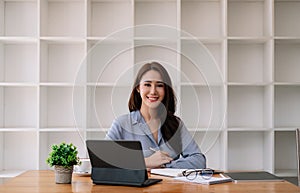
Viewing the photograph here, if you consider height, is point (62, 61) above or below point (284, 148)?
above

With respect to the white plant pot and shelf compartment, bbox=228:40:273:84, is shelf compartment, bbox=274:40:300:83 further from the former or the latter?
the white plant pot

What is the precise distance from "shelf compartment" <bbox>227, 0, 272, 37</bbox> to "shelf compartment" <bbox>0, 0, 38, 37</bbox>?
170 centimetres

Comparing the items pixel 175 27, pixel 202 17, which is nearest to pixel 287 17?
pixel 202 17

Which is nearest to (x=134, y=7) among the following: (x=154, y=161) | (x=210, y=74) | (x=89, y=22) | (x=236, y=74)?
(x=89, y=22)

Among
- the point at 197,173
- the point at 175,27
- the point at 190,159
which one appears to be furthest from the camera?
the point at 175,27

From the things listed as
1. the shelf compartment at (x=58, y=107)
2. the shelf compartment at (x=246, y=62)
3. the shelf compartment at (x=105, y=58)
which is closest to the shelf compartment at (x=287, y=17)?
the shelf compartment at (x=246, y=62)

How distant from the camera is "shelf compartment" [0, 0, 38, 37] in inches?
162

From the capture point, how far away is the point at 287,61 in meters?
4.14

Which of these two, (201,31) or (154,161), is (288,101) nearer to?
(201,31)

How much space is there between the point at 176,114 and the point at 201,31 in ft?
7.45

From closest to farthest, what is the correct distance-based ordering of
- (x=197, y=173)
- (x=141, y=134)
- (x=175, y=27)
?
(x=141, y=134)
(x=197, y=173)
(x=175, y=27)

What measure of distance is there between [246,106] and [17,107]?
199cm

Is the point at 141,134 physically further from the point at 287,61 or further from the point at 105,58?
the point at 287,61

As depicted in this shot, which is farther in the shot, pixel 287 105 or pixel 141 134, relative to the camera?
pixel 287 105
